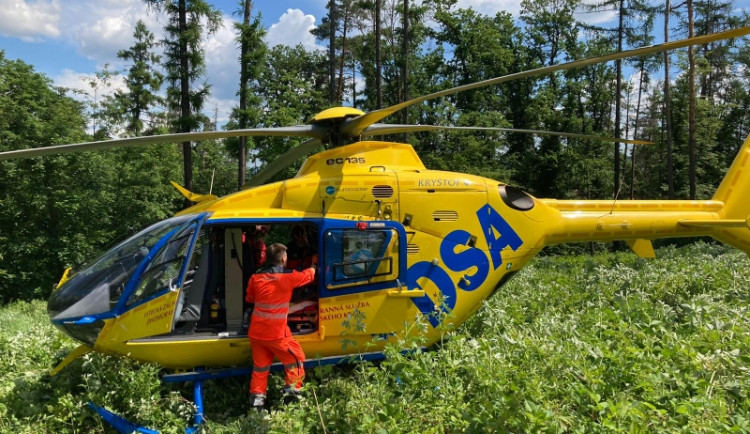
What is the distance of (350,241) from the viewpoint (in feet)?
16.5

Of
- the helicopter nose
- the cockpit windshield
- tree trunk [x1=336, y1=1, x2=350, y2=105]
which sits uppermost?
tree trunk [x1=336, y1=1, x2=350, y2=105]

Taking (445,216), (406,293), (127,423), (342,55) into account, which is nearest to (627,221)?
(445,216)

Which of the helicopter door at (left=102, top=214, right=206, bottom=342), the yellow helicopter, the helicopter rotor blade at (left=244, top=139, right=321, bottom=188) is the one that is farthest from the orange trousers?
the helicopter rotor blade at (left=244, top=139, right=321, bottom=188)

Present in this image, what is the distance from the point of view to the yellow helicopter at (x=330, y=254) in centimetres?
454

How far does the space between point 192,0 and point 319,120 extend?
1558cm

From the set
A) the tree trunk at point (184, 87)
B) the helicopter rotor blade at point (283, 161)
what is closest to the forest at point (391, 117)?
the tree trunk at point (184, 87)

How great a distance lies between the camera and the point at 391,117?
25.9 metres

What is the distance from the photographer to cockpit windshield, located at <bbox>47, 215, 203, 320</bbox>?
4.48m

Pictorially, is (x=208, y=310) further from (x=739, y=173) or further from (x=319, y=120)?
(x=739, y=173)

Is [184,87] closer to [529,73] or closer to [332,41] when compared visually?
[332,41]

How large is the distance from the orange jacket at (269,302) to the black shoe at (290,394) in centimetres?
51

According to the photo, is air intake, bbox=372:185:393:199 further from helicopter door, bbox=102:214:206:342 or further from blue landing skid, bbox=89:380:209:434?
blue landing skid, bbox=89:380:209:434

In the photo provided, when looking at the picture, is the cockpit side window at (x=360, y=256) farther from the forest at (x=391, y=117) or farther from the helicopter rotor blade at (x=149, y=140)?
the forest at (x=391, y=117)

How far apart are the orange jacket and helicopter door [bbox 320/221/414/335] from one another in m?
0.47
